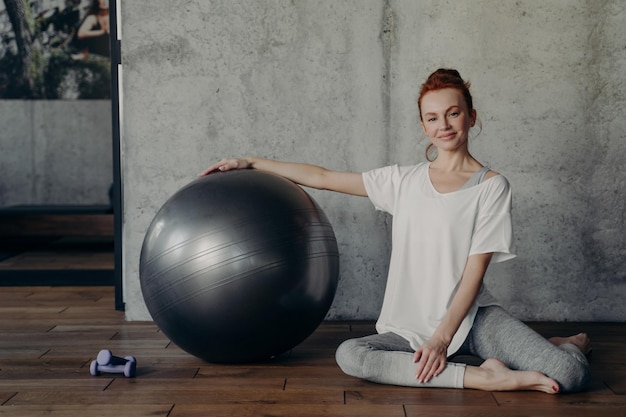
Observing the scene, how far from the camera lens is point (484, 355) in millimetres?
2650

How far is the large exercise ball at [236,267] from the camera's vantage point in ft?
8.39

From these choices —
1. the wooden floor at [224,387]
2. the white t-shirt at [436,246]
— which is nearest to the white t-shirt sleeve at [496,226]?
the white t-shirt at [436,246]

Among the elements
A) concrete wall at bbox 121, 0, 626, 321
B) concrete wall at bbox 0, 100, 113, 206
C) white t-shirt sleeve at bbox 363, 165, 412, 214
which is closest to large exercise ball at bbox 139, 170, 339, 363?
white t-shirt sleeve at bbox 363, 165, 412, 214

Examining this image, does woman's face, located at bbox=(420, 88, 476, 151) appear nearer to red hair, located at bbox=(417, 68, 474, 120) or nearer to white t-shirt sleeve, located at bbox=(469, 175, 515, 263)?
red hair, located at bbox=(417, 68, 474, 120)

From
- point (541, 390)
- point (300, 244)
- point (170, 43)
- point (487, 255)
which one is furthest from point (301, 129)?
point (541, 390)

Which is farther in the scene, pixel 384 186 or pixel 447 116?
pixel 384 186

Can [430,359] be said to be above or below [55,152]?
below

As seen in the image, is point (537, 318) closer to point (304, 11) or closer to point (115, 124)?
point (304, 11)

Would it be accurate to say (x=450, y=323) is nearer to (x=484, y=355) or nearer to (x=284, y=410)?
(x=484, y=355)

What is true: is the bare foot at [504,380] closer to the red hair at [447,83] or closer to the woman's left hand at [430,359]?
the woman's left hand at [430,359]

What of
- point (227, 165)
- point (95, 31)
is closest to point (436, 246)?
point (227, 165)

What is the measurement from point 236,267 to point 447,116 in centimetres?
89

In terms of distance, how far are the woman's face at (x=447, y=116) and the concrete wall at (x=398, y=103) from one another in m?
0.98

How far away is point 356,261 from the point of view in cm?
368
